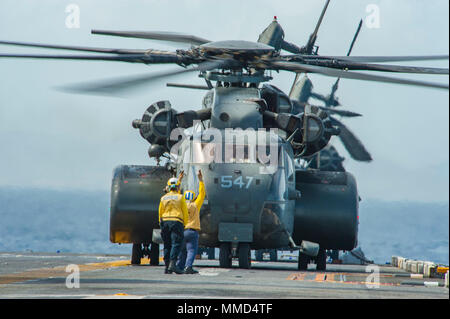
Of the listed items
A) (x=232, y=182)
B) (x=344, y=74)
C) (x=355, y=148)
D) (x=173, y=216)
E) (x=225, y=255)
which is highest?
Answer: (x=344, y=74)

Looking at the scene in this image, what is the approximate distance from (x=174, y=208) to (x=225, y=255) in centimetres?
379

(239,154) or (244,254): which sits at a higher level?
(239,154)

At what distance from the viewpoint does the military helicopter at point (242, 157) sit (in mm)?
20312

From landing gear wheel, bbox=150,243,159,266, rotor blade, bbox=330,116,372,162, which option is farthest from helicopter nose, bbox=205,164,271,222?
rotor blade, bbox=330,116,372,162

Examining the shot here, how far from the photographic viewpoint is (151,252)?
24969 millimetres

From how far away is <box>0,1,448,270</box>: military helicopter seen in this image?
20.3 m

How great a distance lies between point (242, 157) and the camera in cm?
2100

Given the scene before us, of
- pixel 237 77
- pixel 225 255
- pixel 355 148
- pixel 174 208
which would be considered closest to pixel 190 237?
pixel 174 208

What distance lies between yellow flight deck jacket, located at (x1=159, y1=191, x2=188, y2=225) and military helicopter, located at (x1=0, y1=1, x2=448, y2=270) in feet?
7.83

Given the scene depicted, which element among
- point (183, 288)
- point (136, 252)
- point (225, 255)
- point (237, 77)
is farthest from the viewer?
point (136, 252)

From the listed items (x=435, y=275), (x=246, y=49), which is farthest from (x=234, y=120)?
(x=435, y=275)

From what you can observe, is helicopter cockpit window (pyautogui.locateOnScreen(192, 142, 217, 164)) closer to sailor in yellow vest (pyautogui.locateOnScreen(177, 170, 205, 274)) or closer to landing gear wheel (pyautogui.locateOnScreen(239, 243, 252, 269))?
sailor in yellow vest (pyautogui.locateOnScreen(177, 170, 205, 274))

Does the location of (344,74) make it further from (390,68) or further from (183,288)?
(183,288)
